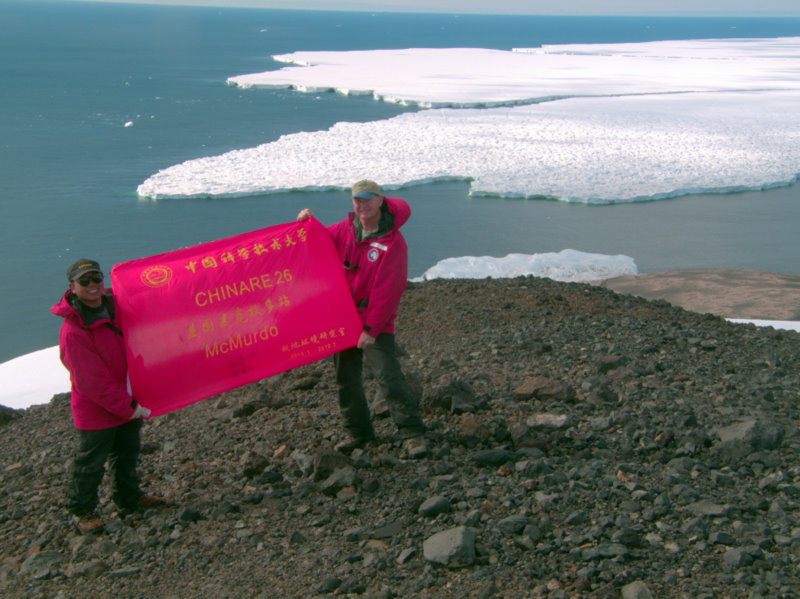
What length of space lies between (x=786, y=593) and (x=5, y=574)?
3.35 m

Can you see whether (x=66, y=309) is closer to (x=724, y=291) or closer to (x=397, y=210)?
(x=397, y=210)

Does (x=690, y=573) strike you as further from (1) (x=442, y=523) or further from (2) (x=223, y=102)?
(2) (x=223, y=102)

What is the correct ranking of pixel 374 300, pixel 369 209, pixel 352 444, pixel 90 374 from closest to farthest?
pixel 90 374, pixel 369 209, pixel 374 300, pixel 352 444

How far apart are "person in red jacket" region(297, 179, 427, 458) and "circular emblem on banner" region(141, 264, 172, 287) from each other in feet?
2.63

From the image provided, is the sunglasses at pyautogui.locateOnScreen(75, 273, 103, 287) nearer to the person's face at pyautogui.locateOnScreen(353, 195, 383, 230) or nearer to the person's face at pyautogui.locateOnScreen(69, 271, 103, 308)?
the person's face at pyautogui.locateOnScreen(69, 271, 103, 308)

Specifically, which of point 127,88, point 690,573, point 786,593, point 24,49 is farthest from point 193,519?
point 24,49

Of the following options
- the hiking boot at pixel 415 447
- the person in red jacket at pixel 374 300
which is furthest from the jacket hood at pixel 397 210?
the hiking boot at pixel 415 447

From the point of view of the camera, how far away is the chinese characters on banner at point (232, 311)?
4.08m

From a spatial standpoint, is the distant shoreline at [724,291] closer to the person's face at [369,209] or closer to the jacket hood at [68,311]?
the person's face at [369,209]

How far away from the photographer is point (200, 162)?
21.0 m

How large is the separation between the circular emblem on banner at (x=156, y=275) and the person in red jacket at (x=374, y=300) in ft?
2.63

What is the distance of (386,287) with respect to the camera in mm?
4191

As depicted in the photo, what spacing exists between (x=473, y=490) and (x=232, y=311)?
63.5 inches

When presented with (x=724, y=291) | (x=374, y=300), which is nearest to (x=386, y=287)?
(x=374, y=300)
